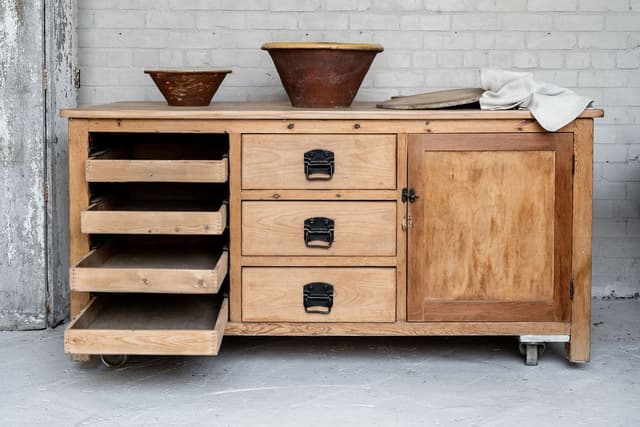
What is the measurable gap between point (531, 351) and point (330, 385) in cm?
81

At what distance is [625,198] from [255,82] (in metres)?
1.88

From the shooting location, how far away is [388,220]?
3.51m

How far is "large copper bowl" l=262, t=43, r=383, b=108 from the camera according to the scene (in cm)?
360

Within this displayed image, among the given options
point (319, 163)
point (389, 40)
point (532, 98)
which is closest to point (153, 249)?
point (319, 163)

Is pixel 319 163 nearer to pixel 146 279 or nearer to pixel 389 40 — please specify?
pixel 146 279

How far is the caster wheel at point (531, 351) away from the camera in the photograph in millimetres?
3594

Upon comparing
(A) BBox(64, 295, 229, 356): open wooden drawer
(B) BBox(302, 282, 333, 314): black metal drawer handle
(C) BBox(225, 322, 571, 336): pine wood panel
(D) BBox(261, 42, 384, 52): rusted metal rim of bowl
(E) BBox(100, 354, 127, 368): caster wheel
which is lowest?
(E) BBox(100, 354, 127, 368): caster wheel

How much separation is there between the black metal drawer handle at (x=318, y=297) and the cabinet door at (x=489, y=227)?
30 centimetres

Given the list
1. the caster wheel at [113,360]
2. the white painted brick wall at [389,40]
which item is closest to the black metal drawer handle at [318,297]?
the caster wheel at [113,360]

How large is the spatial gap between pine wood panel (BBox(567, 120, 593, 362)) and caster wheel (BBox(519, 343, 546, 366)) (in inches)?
4.7

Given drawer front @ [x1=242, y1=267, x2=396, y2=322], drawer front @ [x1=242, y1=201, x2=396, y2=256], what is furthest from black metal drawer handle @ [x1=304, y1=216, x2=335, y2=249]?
drawer front @ [x1=242, y1=267, x2=396, y2=322]

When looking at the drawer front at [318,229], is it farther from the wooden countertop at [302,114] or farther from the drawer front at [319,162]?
the wooden countertop at [302,114]

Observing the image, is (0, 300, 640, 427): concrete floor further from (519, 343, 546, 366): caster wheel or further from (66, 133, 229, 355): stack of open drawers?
(66, 133, 229, 355): stack of open drawers

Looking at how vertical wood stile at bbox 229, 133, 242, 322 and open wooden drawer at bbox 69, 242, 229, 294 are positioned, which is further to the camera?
vertical wood stile at bbox 229, 133, 242, 322
